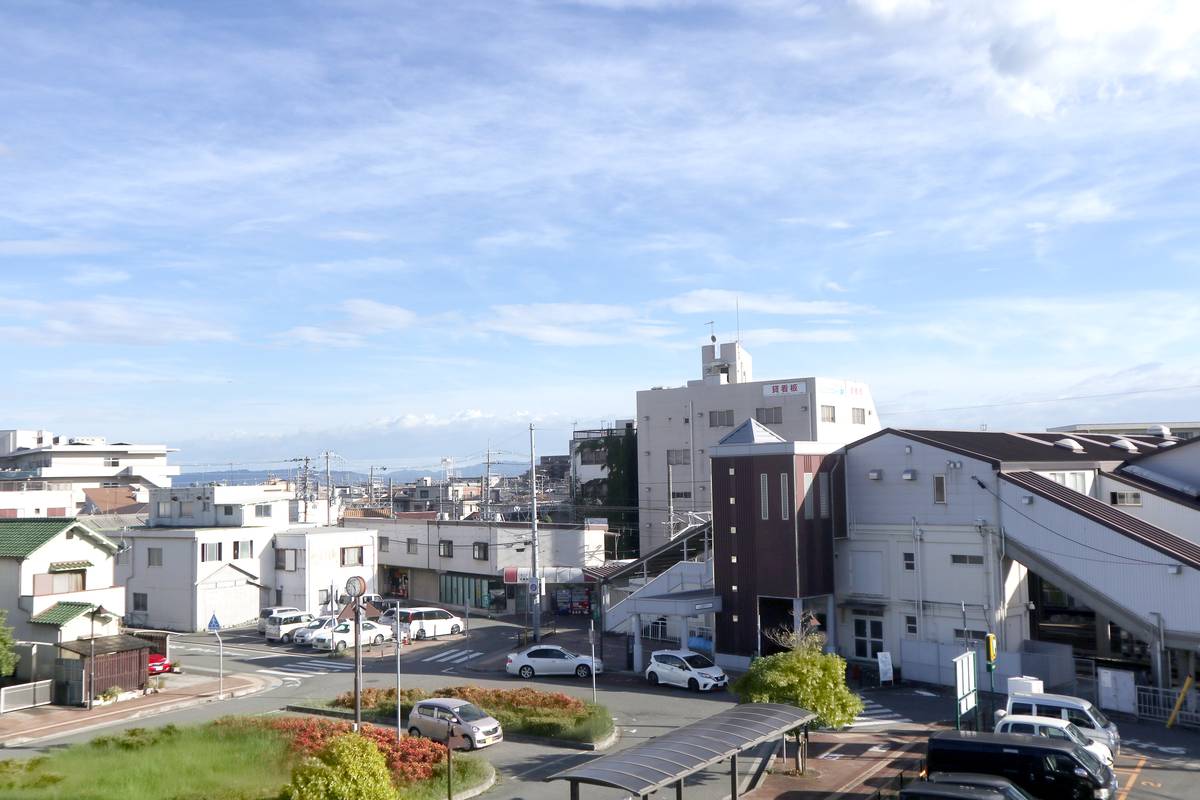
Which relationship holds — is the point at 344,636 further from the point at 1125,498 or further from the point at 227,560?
the point at 1125,498

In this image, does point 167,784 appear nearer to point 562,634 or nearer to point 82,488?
point 562,634

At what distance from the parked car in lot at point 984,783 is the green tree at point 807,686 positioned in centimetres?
395

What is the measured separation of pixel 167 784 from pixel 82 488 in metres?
79.6

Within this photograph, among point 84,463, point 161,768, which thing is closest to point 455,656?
point 161,768

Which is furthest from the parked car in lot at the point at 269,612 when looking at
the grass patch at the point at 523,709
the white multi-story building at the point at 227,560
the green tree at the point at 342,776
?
the green tree at the point at 342,776

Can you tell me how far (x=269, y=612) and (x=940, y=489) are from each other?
36077 millimetres

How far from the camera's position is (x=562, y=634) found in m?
47.5

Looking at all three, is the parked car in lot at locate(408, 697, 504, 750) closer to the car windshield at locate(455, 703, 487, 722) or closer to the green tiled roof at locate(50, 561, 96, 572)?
the car windshield at locate(455, 703, 487, 722)

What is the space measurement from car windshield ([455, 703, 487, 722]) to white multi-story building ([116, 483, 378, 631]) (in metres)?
24.9

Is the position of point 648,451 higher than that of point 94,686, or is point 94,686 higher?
point 648,451

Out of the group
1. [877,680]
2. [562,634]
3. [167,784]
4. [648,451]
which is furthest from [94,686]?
[648,451]

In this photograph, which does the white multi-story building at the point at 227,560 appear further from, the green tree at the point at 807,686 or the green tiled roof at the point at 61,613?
the green tree at the point at 807,686

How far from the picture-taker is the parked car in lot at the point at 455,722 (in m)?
25.8

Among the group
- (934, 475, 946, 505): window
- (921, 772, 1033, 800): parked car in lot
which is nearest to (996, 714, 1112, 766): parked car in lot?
(921, 772, 1033, 800): parked car in lot
